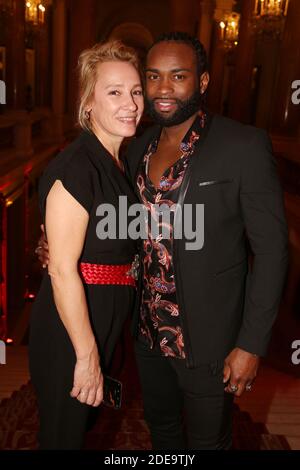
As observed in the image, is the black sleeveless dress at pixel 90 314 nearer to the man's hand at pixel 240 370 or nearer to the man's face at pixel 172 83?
the man's face at pixel 172 83

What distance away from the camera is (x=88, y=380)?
6.24 feet

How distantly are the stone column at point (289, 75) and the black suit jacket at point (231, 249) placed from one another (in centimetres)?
959

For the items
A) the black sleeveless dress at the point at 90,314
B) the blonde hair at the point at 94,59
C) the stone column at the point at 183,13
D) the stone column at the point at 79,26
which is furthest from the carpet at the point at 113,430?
the stone column at the point at 183,13

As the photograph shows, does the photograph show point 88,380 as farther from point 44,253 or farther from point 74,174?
point 74,174

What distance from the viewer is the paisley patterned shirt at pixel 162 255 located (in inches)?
80.1

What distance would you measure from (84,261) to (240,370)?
0.84 m

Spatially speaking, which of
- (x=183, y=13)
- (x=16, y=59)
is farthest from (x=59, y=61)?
(x=16, y=59)

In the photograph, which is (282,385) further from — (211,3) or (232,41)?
(211,3)

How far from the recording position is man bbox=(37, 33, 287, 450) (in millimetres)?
1908

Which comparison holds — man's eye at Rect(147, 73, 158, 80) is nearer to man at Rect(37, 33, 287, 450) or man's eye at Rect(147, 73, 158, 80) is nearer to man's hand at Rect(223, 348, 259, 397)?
man at Rect(37, 33, 287, 450)

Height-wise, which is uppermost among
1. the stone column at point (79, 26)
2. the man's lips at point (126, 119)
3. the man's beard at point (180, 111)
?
the stone column at point (79, 26)

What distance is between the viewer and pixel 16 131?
984 centimetres

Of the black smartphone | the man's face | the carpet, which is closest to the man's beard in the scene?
the man's face

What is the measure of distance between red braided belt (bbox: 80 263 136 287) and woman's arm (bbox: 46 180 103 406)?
0.40 feet
